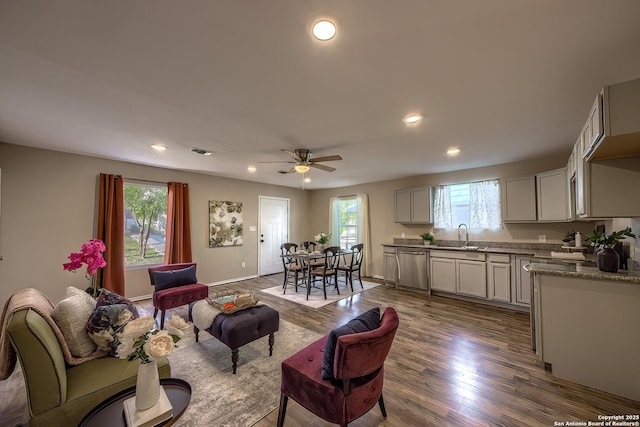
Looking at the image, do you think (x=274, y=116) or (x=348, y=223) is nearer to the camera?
(x=274, y=116)

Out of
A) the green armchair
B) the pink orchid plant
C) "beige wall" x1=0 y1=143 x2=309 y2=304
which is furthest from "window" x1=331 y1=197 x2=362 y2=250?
the green armchair

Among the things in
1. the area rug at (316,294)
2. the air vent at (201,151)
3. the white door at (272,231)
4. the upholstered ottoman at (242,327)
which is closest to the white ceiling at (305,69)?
the air vent at (201,151)

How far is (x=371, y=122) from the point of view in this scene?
269cm

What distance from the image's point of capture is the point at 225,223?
5.85 metres

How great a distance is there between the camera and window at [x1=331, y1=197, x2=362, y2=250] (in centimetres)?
696

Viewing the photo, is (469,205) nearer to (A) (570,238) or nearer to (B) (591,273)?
(A) (570,238)

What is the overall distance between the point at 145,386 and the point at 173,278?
9.18 feet

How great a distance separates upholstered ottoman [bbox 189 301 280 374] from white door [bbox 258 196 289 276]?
156 inches

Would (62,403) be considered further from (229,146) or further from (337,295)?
(337,295)

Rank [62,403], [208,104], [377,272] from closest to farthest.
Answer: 1. [62,403]
2. [208,104]
3. [377,272]

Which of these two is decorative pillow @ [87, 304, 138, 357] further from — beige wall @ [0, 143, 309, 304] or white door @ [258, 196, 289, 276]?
white door @ [258, 196, 289, 276]

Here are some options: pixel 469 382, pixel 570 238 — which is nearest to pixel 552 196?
pixel 570 238

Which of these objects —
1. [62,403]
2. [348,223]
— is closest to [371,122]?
[62,403]

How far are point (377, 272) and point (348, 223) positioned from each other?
1.59m
